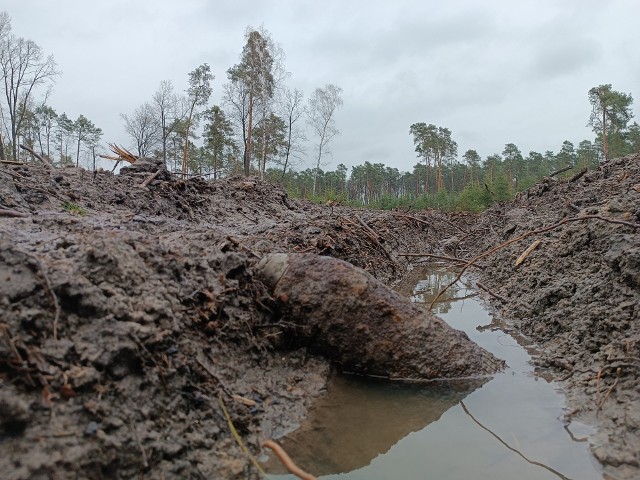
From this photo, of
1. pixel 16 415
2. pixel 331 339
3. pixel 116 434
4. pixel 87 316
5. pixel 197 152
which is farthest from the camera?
pixel 197 152

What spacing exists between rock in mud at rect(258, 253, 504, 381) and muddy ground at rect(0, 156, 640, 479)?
16 centimetres

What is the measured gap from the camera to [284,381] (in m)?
3.16

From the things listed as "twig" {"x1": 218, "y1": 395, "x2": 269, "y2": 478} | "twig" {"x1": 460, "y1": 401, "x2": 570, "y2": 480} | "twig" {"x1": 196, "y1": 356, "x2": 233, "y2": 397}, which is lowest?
"twig" {"x1": 460, "y1": 401, "x2": 570, "y2": 480}

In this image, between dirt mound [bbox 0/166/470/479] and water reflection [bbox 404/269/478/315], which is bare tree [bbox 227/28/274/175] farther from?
dirt mound [bbox 0/166/470/479]

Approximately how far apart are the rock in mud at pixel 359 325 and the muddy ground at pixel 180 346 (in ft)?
0.52

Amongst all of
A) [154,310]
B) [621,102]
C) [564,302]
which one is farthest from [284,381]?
[621,102]

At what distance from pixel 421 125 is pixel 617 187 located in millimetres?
42923

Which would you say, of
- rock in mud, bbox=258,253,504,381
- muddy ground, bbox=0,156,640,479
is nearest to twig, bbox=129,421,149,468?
muddy ground, bbox=0,156,640,479

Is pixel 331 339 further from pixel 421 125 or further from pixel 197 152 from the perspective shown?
pixel 421 125

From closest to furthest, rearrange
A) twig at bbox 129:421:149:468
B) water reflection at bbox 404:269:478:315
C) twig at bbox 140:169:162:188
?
twig at bbox 129:421:149:468 < water reflection at bbox 404:269:478:315 < twig at bbox 140:169:162:188

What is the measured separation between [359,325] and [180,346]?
1.42m

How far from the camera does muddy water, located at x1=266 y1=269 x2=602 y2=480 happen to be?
243 cm

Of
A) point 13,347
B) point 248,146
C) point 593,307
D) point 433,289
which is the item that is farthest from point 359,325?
point 248,146

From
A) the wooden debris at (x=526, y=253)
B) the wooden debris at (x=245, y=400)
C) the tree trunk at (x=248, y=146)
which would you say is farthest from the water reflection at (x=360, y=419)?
the tree trunk at (x=248, y=146)
